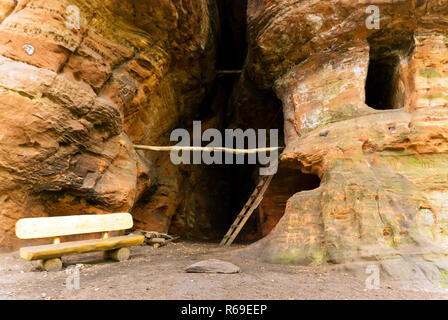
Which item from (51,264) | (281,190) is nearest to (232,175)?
(281,190)

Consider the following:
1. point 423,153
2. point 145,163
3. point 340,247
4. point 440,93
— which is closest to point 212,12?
point 145,163

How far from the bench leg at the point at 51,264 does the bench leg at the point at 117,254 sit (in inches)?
39.2

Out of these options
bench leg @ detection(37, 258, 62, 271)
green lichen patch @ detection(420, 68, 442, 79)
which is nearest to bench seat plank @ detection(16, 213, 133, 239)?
bench leg @ detection(37, 258, 62, 271)

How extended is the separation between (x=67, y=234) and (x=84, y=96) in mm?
2856

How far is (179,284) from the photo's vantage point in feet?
10.8

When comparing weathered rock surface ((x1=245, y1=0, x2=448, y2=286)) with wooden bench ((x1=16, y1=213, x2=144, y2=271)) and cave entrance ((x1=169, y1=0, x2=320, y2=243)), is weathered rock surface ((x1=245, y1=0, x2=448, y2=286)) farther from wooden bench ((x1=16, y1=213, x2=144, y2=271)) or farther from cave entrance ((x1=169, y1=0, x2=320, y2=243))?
wooden bench ((x1=16, y1=213, x2=144, y2=271))

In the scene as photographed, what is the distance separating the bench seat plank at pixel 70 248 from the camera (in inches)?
151

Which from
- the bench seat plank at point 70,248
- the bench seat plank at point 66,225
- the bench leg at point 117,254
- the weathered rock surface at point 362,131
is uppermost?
the weathered rock surface at point 362,131

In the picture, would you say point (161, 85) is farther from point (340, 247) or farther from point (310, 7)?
point (340, 247)

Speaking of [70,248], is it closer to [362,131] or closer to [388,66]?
[362,131]

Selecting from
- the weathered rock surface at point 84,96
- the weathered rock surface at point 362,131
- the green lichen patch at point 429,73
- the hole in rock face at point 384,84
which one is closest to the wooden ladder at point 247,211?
the weathered rock surface at point 362,131

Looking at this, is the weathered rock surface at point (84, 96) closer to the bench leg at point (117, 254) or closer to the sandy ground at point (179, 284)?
the bench leg at point (117, 254)

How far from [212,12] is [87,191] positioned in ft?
25.5

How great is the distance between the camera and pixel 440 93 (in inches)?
210
